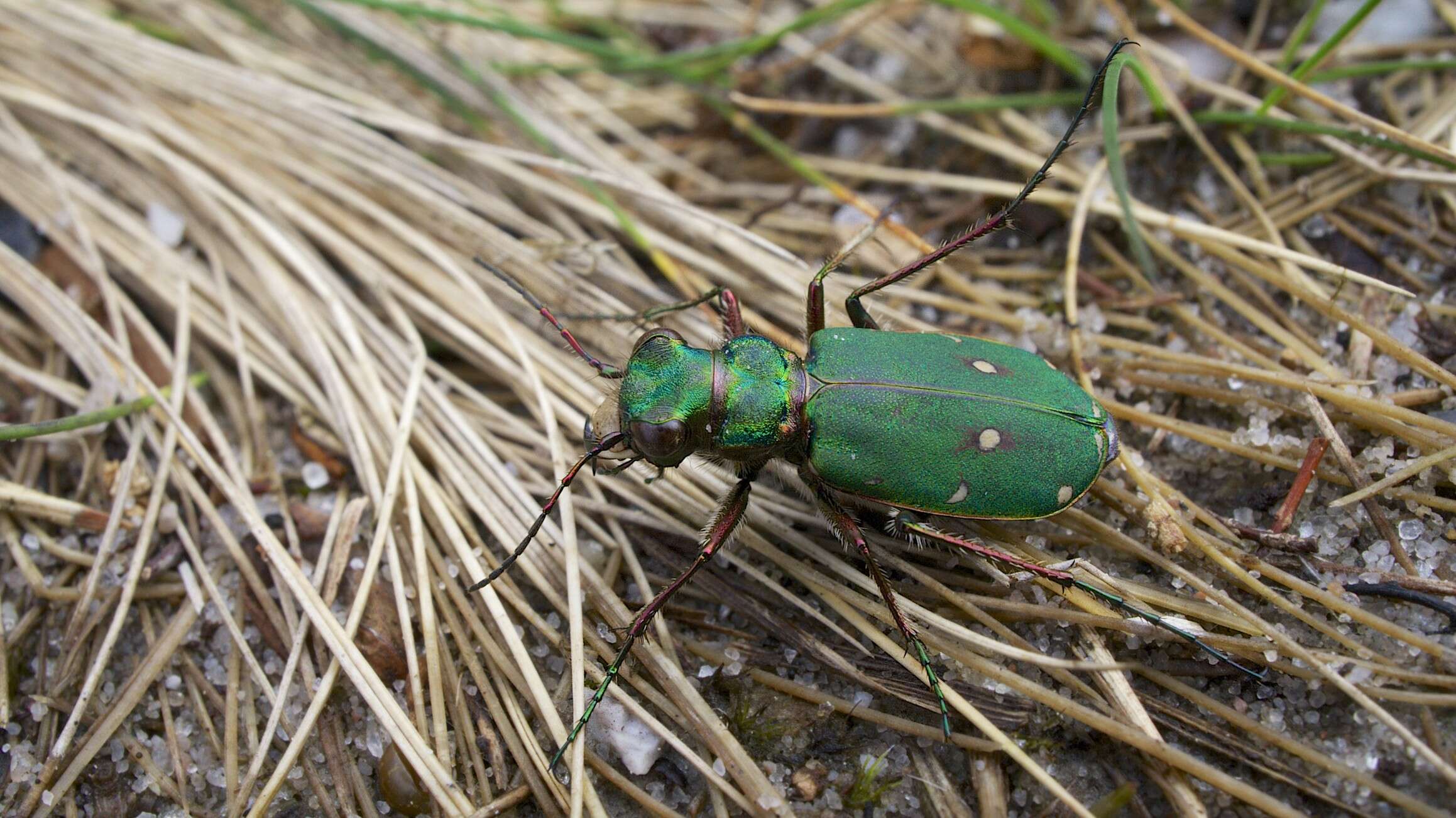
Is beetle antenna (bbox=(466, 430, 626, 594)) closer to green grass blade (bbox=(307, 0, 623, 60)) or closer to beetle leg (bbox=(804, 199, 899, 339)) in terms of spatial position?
beetle leg (bbox=(804, 199, 899, 339))

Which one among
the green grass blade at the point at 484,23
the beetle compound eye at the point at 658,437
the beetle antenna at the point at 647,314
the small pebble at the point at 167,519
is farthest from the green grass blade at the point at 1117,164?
the small pebble at the point at 167,519

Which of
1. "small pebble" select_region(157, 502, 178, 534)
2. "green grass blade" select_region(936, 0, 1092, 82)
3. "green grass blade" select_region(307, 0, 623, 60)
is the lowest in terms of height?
"small pebble" select_region(157, 502, 178, 534)

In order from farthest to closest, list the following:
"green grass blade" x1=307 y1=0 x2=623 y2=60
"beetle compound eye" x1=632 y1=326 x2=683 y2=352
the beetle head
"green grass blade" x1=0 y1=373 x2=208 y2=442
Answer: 1. "green grass blade" x1=307 y1=0 x2=623 y2=60
2. "green grass blade" x1=0 y1=373 x2=208 y2=442
3. "beetle compound eye" x1=632 y1=326 x2=683 y2=352
4. the beetle head

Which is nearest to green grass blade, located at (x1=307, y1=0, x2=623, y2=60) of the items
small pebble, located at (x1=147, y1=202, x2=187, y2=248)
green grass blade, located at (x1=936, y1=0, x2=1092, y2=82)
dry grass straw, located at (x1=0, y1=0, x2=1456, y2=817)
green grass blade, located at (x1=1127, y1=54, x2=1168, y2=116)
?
dry grass straw, located at (x1=0, y1=0, x2=1456, y2=817)

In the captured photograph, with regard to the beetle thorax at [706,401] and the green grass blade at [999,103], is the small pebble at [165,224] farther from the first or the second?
the green grass blade at [999,103]

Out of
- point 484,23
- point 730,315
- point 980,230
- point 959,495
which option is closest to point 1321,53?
point 980,230

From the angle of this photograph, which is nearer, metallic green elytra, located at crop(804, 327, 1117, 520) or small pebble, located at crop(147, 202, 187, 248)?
metallic green elytra, located at crop(804, 327, 1117, 520)

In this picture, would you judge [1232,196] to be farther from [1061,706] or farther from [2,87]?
[2,87]
